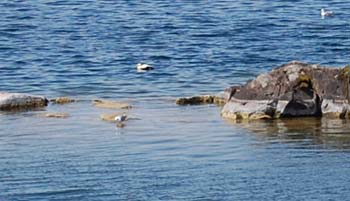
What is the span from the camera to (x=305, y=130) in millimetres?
19297

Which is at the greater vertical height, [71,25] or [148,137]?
[71,25]

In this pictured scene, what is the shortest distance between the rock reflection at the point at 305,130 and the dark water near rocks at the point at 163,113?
0.03m

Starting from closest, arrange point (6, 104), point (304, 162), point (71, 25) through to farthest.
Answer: point (304, 162) → point (6, 104) → point (71, 25)

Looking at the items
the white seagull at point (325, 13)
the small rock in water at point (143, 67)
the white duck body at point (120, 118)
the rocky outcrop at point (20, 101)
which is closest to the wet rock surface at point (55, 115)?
the rocky outcrop at point (20, 101)

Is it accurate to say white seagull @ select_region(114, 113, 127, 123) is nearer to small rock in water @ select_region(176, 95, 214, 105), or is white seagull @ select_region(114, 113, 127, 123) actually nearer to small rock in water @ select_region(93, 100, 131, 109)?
small rock in water @ select_region(93, 100, 131, 109)

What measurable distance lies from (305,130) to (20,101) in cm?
542

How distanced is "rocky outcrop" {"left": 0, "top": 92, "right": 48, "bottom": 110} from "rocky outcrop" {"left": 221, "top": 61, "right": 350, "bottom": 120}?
12.0 ft

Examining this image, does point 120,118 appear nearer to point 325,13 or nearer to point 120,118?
point 120,118

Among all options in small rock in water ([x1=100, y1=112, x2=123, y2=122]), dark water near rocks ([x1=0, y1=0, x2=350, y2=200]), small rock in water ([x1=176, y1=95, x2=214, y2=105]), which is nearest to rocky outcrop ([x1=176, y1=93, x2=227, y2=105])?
small rock in water ([x1=176, y1=95, x2=214, y2=105])

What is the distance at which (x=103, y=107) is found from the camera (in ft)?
72.4

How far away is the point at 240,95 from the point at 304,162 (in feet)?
13.5

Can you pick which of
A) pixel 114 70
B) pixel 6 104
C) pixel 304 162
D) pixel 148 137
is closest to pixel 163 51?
pixel 114 70

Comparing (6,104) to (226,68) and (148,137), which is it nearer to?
(148,137)

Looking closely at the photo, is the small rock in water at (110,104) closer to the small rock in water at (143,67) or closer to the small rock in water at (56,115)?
the small rock in water at (56,115)
